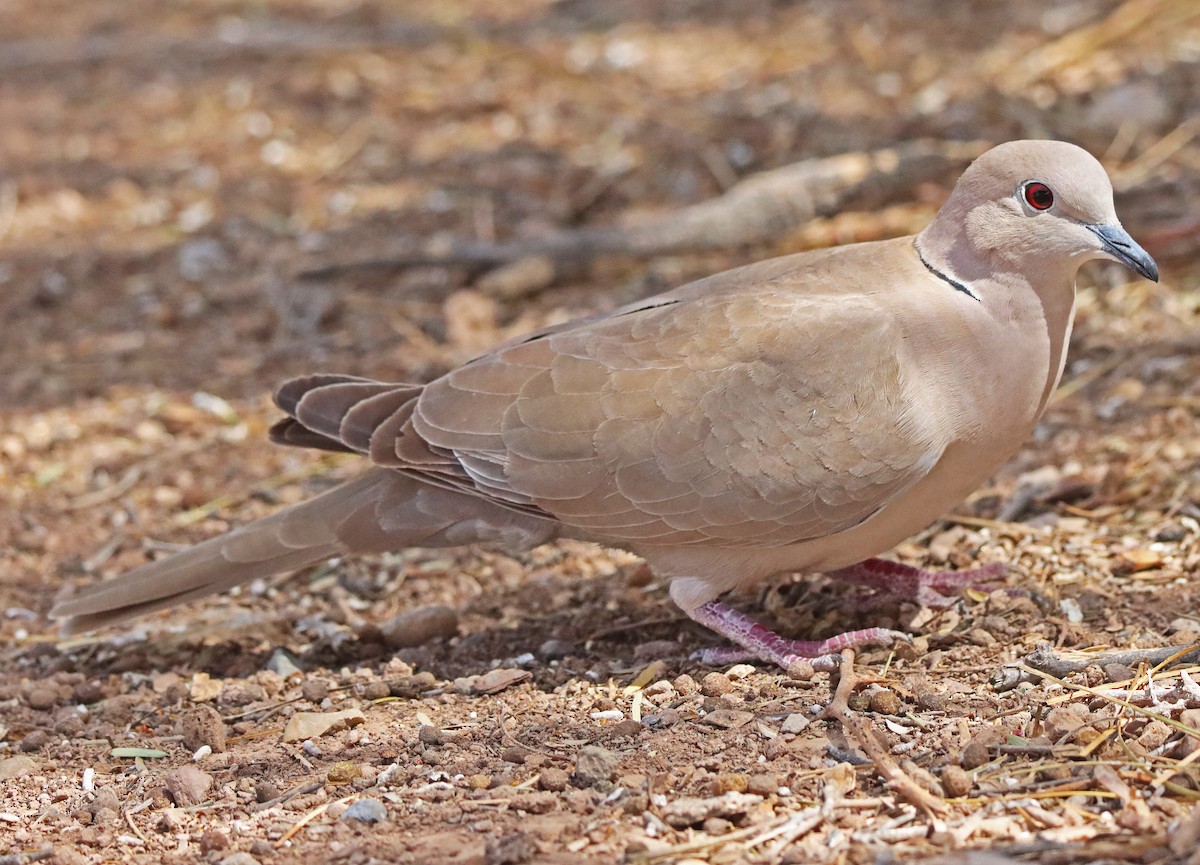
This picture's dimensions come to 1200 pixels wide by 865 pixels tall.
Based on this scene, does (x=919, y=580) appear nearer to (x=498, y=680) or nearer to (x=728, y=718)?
(x=728, y=718)

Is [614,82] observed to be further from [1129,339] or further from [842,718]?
[842,718]

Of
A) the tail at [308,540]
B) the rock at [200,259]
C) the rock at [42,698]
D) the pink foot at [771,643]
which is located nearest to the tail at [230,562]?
the tail at [308,540]

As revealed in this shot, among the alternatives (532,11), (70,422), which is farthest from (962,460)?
(532,11)

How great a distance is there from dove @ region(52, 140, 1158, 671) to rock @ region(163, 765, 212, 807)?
2.90 feet

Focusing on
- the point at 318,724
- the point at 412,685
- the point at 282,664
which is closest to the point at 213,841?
the point at 318,724

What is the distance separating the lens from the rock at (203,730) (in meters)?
3.68

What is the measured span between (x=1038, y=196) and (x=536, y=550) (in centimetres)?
212

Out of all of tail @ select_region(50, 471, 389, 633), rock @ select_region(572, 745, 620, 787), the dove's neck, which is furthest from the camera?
tail @ select_region(50, 471, 389, 633)

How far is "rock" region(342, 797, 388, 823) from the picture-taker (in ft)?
10.2

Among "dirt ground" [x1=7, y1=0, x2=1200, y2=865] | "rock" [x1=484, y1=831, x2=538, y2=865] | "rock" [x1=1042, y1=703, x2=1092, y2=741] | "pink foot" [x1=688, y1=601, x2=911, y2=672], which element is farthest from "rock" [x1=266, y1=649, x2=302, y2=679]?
"rock" [x1=1042, y1=703, x2=1092, y2=741]

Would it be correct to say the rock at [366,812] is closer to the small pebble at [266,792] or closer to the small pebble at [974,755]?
the small pebble at [266,792]

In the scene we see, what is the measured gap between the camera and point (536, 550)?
4.95 meters

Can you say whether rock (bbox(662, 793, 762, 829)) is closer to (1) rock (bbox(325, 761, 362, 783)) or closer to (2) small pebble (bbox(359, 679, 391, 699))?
(1) rock (bbox(325, 761, 362, 783))

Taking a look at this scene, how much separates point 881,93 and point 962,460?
4.42m
